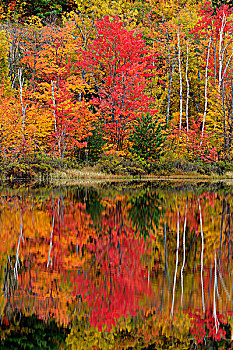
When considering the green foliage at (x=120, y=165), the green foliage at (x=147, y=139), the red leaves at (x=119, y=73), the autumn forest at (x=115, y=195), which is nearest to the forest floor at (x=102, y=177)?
the autumn forest at (x=115, y=195)

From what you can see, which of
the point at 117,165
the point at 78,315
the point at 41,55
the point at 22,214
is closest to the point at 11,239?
the point at 22,214

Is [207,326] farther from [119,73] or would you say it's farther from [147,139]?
[119,73]

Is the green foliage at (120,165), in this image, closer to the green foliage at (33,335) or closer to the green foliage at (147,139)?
the green foliage at (147,139)

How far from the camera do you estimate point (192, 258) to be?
676cm

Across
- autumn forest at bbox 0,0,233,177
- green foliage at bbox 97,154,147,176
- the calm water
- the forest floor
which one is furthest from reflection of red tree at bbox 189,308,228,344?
green foliage at bbox 97,154,147,176

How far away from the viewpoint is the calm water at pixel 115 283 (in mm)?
4145

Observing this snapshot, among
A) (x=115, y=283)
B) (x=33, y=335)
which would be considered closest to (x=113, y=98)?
(x=115, y=283)

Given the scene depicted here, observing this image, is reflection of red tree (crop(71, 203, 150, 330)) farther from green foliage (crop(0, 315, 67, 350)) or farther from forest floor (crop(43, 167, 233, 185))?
forest floor (crop(43, 167, 233, 185))

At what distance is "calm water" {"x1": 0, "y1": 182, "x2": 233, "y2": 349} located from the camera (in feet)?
13.6

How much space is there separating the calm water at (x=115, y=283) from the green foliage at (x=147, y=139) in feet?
56.1

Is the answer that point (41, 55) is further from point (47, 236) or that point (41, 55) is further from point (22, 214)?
point (47, 236)

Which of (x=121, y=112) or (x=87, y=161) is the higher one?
(x=121, y=112)

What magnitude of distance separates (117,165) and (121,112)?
3.24 metres

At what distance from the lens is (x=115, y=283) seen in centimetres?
540
